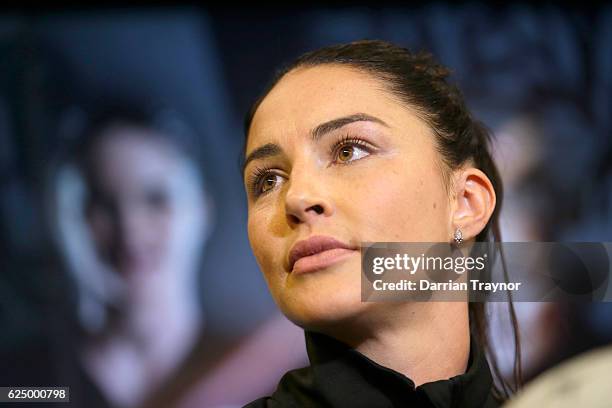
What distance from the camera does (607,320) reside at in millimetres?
1144

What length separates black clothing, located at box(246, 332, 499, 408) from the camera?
2.58 ft

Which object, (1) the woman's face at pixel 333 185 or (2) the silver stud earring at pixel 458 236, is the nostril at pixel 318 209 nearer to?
(1) the woman's face at pixel 333 185

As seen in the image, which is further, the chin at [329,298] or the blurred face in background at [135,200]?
the blurred face in background at [135,200]

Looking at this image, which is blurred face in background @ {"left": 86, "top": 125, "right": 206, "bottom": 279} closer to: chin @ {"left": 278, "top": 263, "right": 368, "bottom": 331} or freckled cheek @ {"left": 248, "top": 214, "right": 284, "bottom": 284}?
freckled cheek @ {"left": 248, "top": 214, "right": 284, "bottom": 284}

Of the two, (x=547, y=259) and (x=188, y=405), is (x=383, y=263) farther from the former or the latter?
(x=188, y=405)

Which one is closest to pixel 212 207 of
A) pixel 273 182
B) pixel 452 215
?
pixel 273 182

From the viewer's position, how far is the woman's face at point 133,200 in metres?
1.29

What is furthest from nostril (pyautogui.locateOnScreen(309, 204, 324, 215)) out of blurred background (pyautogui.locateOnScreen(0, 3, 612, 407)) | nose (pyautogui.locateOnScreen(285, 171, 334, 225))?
blurred background (pyautogui.locateOnScreen(0, 3, 612, 407))

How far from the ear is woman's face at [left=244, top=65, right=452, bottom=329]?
24 mm

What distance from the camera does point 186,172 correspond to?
132 centimetres

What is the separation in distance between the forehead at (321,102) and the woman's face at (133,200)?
1.33 feet

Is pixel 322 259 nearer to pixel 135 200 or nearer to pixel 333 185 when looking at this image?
pixel 333 185

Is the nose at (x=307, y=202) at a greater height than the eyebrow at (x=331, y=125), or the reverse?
the eyebrow at (x=331, y=125)

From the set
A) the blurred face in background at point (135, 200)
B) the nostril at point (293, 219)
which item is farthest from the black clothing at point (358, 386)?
the blurred face in background at point (135, 200)
